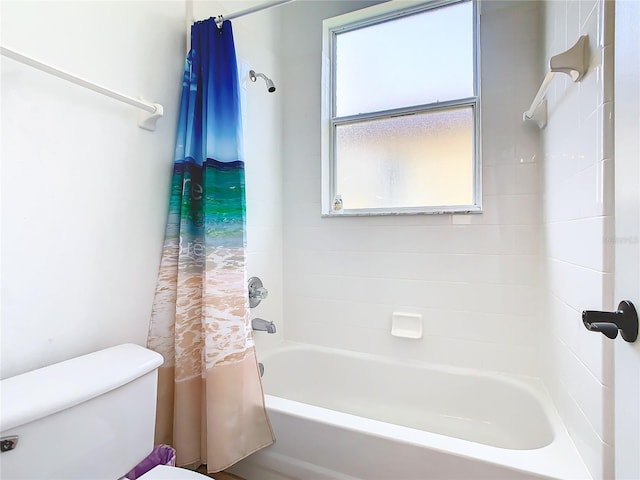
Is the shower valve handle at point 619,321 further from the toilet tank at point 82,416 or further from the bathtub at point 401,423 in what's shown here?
the toilet tank at point 82,416

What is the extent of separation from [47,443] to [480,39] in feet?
7.67

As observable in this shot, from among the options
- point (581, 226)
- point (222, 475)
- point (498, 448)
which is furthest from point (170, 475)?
point (581, 226)

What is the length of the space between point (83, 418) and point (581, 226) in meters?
1.53

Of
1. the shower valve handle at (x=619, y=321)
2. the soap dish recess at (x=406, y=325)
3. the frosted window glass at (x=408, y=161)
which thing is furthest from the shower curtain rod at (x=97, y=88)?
the soap dish recess at (x=406, y=325)

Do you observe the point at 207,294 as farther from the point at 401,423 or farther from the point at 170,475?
the point at 401,423

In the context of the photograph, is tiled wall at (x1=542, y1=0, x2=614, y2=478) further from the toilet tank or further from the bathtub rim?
the toilet tank

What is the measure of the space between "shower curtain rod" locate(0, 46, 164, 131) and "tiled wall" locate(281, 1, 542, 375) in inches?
38.5

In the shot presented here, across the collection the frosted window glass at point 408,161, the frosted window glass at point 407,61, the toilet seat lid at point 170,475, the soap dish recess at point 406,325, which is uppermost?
the frosted window glass at point 407,61

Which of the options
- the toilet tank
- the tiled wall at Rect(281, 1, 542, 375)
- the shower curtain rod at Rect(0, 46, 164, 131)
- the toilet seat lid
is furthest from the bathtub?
the shower curtain rod at Rect(0, 46, 164, 131)

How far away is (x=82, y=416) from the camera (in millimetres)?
819

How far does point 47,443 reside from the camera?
756mm

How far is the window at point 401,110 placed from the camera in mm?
1770

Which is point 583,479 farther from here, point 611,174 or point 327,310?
point 327,310

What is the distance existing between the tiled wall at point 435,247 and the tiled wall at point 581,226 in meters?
0.18
